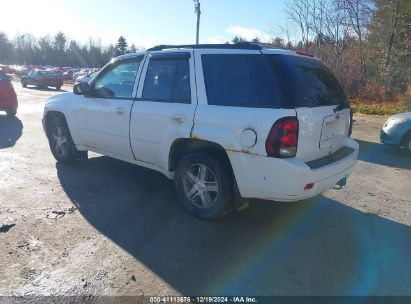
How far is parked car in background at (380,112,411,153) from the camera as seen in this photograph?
8.13 metres

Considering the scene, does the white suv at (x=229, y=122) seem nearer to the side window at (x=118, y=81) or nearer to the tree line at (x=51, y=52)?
the side window at (x=118, y=81)

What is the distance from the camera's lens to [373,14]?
20.6 meters

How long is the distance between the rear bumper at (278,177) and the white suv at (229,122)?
10mm

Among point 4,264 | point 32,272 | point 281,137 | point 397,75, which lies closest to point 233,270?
point 281,137

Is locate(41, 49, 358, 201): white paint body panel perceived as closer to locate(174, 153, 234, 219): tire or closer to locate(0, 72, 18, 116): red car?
locate(174, 153, 234, 219): tire

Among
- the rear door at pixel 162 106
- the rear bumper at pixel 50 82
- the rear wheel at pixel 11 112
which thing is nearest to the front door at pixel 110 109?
the rear door at pixel 162 106

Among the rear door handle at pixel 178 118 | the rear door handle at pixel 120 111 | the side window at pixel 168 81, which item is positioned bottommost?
the rear door handle at pixel 120 111

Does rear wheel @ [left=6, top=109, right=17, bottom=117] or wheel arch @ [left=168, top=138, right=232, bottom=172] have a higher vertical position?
wheel arch @ [left=168, top=138, right=232, bottom=172]

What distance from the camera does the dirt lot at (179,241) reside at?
307 cm

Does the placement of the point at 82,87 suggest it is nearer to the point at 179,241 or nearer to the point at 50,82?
the point at 179,241

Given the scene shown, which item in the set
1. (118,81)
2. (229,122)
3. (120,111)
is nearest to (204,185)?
(229,122)

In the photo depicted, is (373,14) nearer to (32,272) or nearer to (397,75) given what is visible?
(397,75)

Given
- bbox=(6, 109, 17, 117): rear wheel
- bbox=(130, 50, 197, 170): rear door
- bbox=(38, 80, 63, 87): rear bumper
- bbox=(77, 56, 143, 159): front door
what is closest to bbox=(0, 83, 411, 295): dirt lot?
bbox=(77, 56, 143, 159): front door

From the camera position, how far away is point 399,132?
8.21 m
